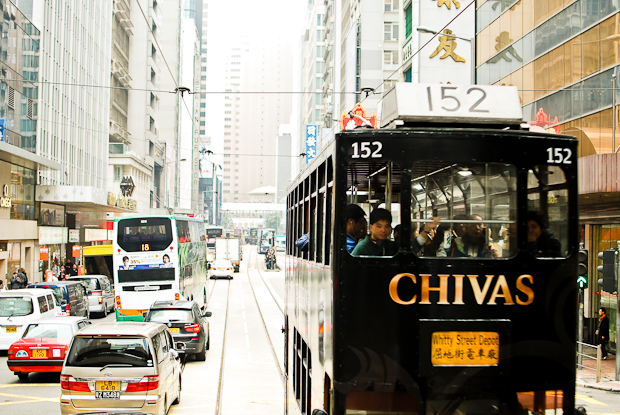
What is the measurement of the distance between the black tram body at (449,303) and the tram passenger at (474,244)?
0.31 feet

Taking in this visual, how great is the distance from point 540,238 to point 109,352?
22.0ft

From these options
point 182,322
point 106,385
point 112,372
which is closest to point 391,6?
point 182,322

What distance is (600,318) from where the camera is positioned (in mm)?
19734

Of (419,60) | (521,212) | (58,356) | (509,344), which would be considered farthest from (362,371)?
(419,60)

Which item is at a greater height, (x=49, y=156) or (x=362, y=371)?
(x=49, y=156)

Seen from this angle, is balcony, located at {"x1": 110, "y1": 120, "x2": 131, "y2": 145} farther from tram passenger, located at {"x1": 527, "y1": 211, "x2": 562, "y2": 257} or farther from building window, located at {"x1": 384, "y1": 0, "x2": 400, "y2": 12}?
tram passenger, located at {"x1": 527, "y1": 211, "x2": 562, "y2": 257}

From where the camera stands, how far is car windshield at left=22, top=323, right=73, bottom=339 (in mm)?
14578

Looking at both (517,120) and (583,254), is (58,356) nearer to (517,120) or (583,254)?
(583,254)

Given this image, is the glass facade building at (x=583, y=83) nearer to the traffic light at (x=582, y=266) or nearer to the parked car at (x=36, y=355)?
the traffic light at (x=582, y=266)

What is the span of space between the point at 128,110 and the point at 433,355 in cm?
6705

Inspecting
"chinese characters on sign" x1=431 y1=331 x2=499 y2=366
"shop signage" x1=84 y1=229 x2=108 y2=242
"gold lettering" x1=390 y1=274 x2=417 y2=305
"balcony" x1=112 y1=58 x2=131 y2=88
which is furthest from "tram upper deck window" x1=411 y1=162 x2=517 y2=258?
"balcony" x1=112 y1=58 x2=131 y2=88

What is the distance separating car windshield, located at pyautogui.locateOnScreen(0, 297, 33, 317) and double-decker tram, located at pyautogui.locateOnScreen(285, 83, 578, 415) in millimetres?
14330

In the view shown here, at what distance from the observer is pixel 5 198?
3086cm

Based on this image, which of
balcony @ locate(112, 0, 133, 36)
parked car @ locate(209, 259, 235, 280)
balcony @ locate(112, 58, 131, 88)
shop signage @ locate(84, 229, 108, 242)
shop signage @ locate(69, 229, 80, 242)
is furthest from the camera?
balcony @ locate(112, 0, 133, 36)
